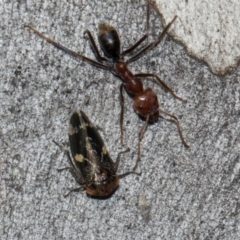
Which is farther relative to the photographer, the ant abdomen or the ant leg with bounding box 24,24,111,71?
the ant abdomen

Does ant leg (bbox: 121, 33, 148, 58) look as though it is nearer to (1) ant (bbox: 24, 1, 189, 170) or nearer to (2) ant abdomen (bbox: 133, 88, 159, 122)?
(1) ant (bbox: 24, 1, 189, 170)

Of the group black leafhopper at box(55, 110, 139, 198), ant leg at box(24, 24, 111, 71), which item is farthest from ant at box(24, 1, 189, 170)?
black leafhopper at box(55, 110, 139, 198)

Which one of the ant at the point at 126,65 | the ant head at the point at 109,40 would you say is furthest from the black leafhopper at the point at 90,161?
the ant head at the point at 109,40

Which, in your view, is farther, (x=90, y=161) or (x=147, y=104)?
(x=90, y=161)

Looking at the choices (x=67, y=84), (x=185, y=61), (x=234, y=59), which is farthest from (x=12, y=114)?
(x=234, y=59)

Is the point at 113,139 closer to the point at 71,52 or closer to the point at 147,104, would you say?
the point at 147,104

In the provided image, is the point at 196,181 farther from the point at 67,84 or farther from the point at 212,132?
the point at 67,84

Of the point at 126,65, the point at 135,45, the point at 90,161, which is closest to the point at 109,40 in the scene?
the point at 135,45
